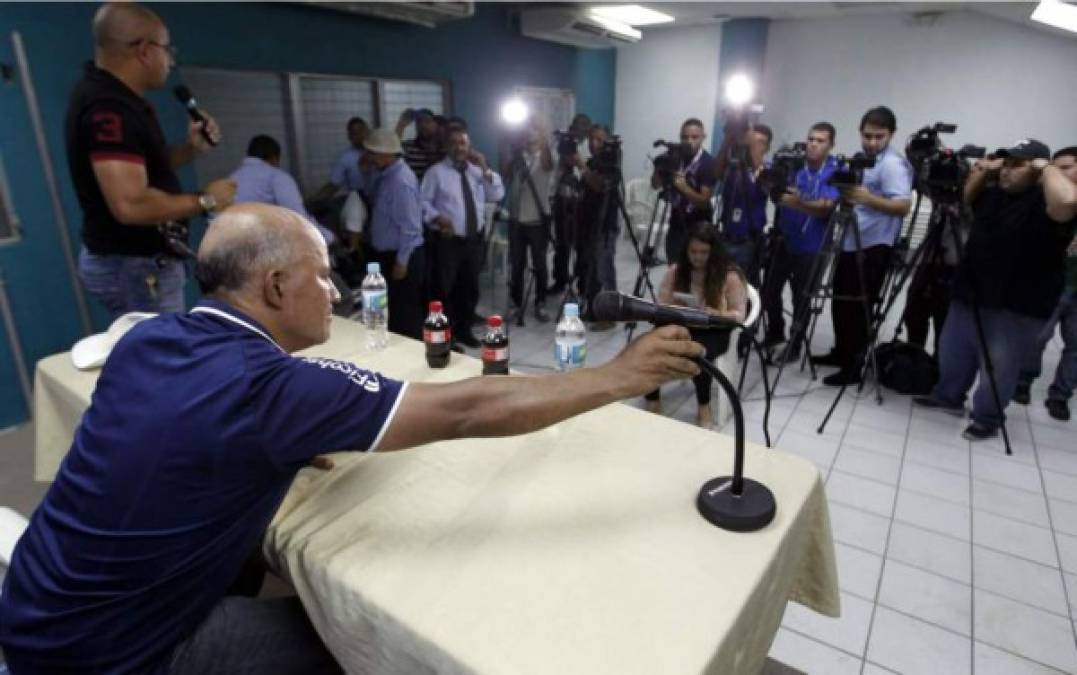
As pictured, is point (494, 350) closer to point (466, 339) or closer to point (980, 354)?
point (466, 339)

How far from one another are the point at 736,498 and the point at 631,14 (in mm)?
6427

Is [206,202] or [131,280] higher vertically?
[206,202]

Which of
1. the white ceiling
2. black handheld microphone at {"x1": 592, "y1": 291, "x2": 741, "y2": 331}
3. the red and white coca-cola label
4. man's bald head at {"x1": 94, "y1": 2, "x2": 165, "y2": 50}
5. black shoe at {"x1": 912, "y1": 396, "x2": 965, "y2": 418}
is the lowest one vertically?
black shoe at {"x1": 912, "y1": 396, "x2": 965, "y2": 418}

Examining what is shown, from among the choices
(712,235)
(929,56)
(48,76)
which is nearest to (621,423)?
(712,235)

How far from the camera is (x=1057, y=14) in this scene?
4.30 m

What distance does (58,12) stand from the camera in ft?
9.44

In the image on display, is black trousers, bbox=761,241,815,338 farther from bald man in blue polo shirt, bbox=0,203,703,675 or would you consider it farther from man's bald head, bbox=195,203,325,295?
man's bald head, bbox=195,203,325,295

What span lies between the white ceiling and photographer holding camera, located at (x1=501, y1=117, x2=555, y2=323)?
6.83 feet

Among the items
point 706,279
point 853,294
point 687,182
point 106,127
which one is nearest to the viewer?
point 106,127

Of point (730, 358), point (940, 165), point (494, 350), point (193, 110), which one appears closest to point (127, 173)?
point (193, 110)

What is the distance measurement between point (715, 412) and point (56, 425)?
2.65 meters

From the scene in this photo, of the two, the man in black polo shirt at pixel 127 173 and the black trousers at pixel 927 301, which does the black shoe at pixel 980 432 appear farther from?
the man in black polo shirt at pixel 127 173

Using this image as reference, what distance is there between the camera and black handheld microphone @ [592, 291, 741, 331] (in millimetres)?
1044

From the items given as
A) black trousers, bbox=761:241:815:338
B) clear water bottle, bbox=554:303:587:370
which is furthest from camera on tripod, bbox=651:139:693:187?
clear water bottle, bbox=554:303:587:370
